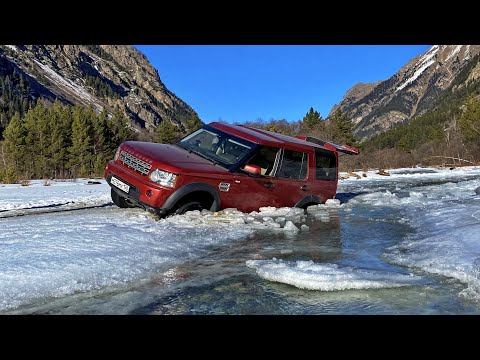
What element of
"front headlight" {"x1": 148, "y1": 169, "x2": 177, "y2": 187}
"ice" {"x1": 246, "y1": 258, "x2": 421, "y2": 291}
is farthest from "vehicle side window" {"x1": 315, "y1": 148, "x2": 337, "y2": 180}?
"ice" {"x1": 246, "y1": 258, "x2": 421, "y2": 291}

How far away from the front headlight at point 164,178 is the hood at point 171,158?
73 mm

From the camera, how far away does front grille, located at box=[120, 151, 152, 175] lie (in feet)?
20.9

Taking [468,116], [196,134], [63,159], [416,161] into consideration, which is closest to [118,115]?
[63,159]

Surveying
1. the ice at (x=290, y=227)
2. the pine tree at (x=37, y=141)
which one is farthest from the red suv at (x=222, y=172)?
the pine tree at (x=37, y=141)

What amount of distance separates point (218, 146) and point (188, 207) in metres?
1.53

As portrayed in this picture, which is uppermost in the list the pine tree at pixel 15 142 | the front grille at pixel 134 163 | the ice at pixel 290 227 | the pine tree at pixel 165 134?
the pine tree at pixel 165 134

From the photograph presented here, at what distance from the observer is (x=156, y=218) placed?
248 inches

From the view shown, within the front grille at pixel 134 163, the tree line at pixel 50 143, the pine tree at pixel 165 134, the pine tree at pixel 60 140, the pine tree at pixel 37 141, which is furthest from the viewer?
the pine tree at pixel 165 134

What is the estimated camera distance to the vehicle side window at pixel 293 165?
25.5 ft

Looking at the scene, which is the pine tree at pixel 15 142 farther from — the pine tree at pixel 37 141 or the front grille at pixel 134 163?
the front grille at pixel 134 163

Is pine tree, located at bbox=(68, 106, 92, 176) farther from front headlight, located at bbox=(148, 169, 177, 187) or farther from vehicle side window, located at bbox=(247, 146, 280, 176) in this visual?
front headlight, located at bbox=(148, 169, 177, 187)
